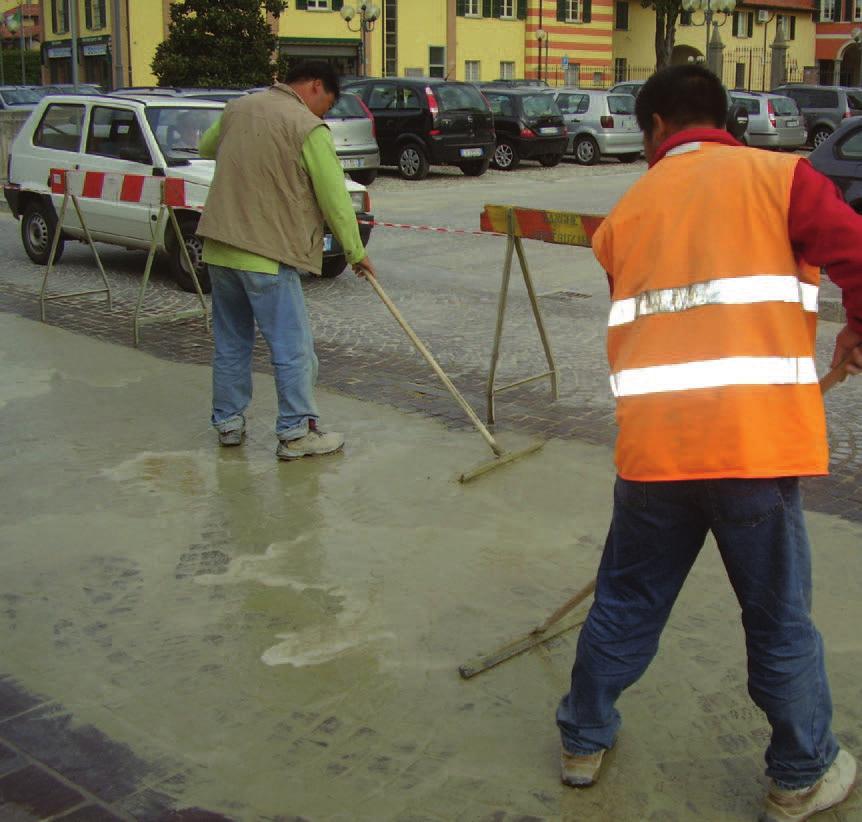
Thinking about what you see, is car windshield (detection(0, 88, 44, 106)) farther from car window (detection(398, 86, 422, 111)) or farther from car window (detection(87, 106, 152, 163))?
Result: car window (detection(87, 106, 152, 163))

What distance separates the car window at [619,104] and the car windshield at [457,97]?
16.4 ft

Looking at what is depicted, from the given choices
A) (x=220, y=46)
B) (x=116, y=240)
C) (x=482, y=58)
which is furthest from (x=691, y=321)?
(x=482, y=58)

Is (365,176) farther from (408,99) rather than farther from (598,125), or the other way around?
(598,125)

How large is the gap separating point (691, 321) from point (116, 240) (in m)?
9.50

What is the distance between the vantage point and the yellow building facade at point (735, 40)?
57.2 meters

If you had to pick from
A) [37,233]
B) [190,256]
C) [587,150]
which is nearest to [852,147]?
[190,256]

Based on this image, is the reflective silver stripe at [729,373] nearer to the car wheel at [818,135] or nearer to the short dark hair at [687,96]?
the short dark hair at [687,96]

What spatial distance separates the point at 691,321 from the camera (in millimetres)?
2766

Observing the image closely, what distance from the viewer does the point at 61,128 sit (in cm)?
1197

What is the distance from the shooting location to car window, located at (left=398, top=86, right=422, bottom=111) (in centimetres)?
2228

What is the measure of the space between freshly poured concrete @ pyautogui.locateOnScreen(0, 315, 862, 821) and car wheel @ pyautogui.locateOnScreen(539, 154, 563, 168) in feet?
63.8

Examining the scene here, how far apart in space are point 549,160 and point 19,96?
1273 cm

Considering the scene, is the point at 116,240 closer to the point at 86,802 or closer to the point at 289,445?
Result: the point at 289,445

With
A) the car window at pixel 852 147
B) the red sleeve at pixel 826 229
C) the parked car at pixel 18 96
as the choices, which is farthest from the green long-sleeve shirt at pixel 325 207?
the parked car at pixel 18 96
